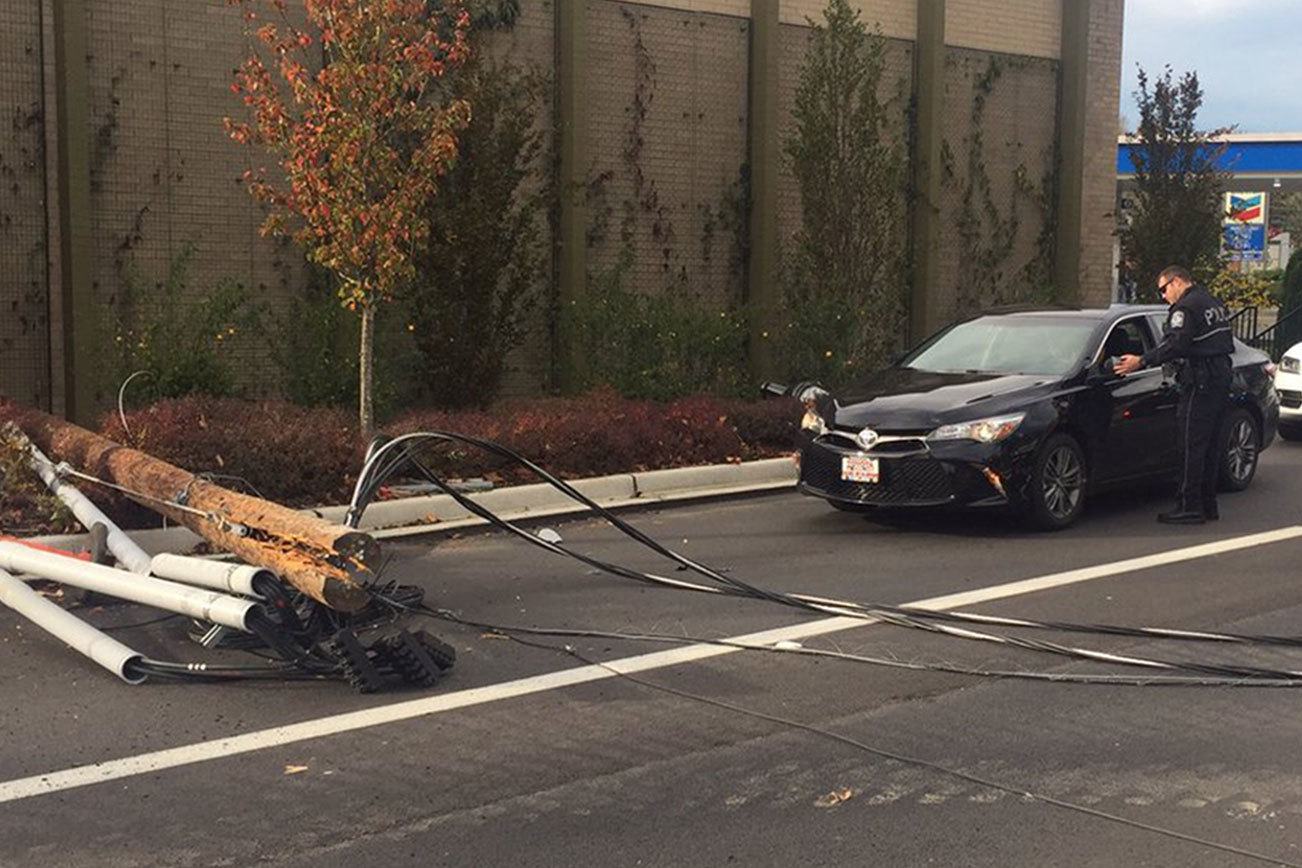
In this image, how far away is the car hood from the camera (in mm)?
9352

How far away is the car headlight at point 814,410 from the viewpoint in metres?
9.76

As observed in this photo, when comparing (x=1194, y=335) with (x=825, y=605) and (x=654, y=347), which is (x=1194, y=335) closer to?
(x=825, y=605)

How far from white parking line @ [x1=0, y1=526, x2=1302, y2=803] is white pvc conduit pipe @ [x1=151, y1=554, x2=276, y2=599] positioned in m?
0.76

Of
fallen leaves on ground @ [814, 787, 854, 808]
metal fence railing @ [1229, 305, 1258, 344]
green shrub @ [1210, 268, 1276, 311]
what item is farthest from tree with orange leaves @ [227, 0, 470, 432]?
green shrub @ [1210, 268, 1276, 311]

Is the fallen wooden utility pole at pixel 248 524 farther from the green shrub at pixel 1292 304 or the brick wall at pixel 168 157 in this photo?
the green shrub at pixel 1292 304

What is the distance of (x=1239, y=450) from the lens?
11562 millimetres

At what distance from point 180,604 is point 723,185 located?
12.7 m

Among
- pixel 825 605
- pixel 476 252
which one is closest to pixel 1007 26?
pixel 476 252

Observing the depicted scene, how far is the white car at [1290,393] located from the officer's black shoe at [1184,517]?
19.2 feet

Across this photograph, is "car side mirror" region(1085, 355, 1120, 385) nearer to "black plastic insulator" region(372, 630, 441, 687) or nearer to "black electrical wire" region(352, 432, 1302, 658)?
"black electrical wire" region(352, 432, 1302, 658)

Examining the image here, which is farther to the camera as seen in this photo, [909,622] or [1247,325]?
[1247,325]

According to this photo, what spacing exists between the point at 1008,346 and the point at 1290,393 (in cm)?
626

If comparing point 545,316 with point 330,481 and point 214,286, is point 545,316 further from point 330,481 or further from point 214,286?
point 330,481

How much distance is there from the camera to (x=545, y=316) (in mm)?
16453
